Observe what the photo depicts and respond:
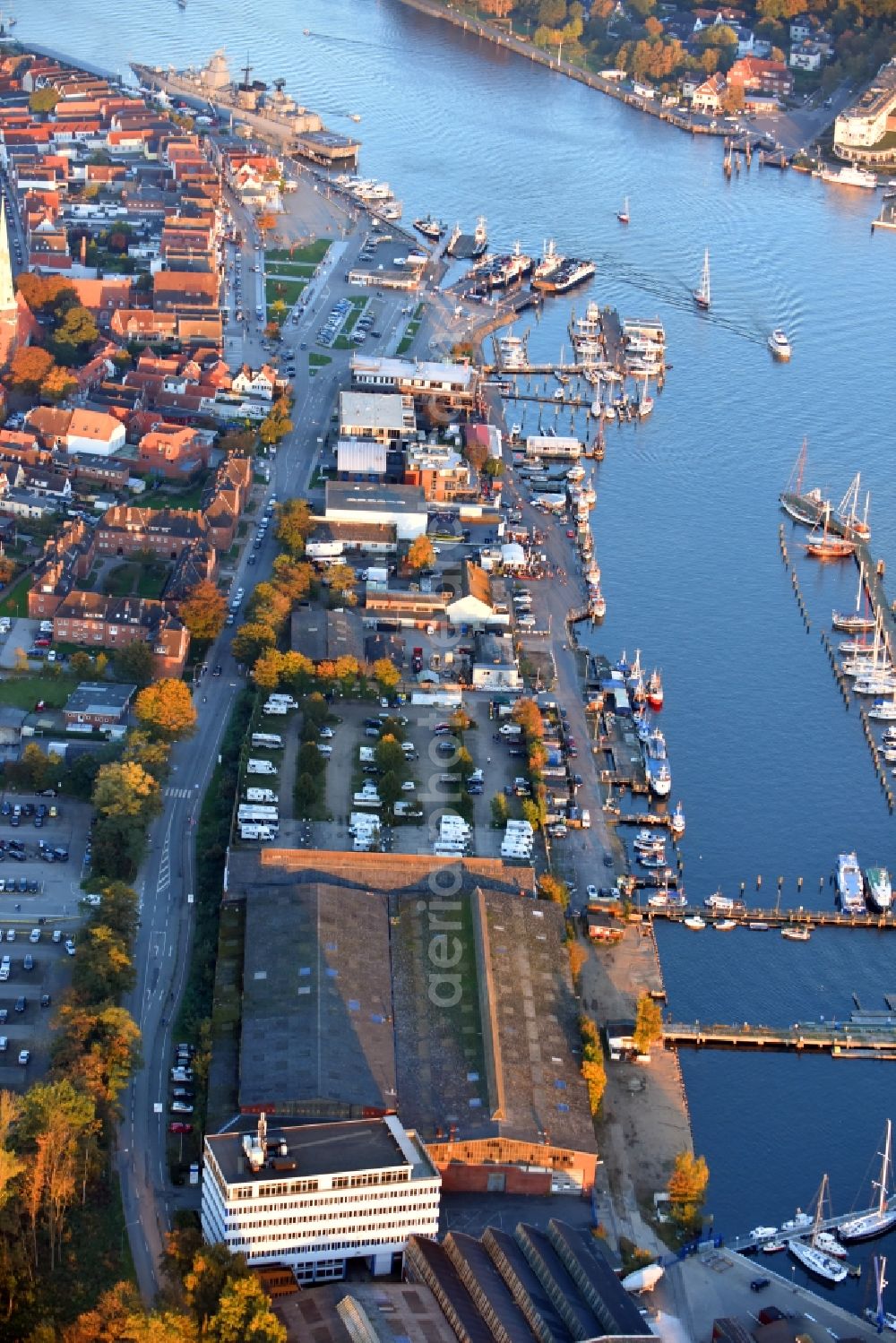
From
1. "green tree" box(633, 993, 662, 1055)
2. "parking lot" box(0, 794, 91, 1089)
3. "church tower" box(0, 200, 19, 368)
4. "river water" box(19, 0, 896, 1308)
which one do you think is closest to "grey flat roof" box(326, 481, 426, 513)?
"river water" box(19, 0, 896, 1308)

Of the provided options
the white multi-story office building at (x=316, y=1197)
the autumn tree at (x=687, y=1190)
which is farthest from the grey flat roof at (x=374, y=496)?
the white multi-story office building at (x=316, y=1197)

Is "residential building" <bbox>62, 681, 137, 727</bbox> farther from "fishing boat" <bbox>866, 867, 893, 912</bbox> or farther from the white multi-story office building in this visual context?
"fishing boat" <bbox>866, 867, 893, 912</bbox>

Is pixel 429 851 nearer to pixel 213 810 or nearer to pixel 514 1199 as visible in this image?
pixel 213 810

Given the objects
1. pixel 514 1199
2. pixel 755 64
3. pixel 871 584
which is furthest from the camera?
pixel 755 64

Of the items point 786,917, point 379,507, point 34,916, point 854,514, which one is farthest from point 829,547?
point 34,916

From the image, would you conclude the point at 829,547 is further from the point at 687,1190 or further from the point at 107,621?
the point at 687,1190

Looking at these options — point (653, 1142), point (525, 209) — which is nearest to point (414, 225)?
point (525, 209)
